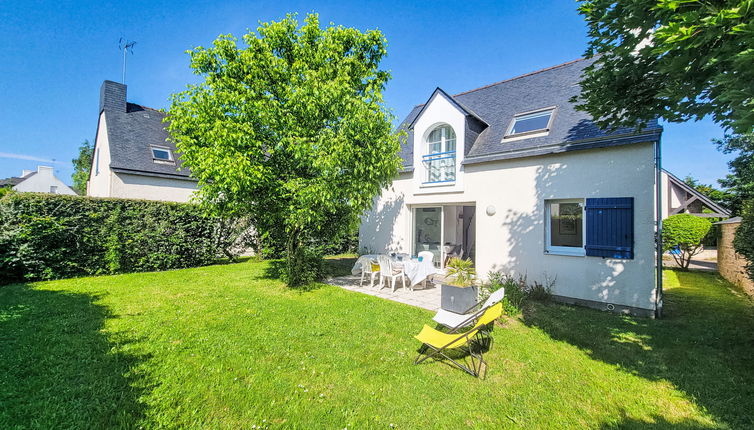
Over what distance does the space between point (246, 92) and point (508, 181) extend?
8014mm

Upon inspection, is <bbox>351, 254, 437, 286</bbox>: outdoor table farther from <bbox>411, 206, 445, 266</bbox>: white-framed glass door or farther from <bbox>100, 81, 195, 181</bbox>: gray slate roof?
<bbox>100, 81, 195, 181</bbox>: gray slate roof

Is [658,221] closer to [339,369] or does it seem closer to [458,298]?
[458,298]

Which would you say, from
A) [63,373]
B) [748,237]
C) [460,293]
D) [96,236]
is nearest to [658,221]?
[748,237]

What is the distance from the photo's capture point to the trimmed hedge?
28.9 ft

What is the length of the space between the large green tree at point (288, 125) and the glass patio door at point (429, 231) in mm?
3728

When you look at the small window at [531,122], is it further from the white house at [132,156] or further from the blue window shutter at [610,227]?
the white house at [132,156]

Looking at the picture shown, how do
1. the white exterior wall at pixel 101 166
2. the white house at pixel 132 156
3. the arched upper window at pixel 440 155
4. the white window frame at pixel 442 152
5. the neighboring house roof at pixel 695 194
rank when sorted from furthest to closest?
the neighboring house roof at pixel 695 194, the white exterior wall at pixel 101 166, the white house at pixel 132 156, the arched upper window at pixel 440 155, the white window frame at pixel 442 152

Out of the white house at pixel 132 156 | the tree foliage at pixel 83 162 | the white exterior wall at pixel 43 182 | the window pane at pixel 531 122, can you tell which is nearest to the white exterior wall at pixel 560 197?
the window pane at pixel 531 122

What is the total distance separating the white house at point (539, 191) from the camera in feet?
23.9

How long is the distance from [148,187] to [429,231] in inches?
602

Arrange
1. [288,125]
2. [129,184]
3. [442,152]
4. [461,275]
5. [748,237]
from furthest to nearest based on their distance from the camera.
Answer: [129,184]
[442,152]
[288,125]
[461,275]
[748,237]

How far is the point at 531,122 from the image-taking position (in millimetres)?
9891

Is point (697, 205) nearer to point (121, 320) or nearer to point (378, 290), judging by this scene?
point (378, 290)

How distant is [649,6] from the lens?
11.9 feet
